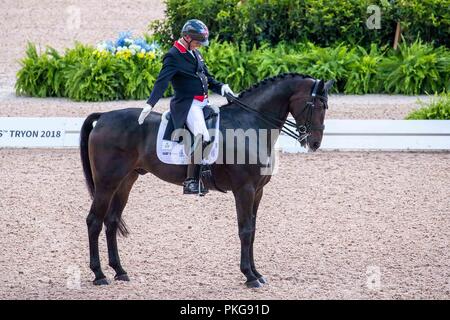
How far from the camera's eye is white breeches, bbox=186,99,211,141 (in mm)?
8195

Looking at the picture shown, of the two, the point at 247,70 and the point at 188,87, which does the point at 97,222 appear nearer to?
the point at 188,87

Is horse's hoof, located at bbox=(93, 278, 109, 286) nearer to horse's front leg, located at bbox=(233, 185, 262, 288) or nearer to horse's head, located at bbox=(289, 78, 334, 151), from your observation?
horse's front leg, located at bbox=(233, 185, 262, 288)

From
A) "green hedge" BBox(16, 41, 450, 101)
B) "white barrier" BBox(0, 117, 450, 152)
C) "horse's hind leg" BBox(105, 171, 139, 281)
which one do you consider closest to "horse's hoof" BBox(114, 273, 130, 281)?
"horse's hind leg" BBox(105, 171, 139, 281)

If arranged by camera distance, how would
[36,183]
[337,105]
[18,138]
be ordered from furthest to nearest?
[337,105]
[18,138]
[36,183]

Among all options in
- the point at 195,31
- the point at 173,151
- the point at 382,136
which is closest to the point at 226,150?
the point at 173,151

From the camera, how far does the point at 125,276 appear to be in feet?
27.5

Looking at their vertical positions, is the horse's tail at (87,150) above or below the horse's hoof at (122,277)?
above

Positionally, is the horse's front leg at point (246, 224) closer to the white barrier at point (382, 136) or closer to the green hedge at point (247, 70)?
the white barrier at point (382, 136)

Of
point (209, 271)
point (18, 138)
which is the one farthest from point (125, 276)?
point (18, 138)

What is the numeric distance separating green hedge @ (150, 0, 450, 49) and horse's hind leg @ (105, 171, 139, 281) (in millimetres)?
8386

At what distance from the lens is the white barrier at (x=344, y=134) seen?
1298 centimetres

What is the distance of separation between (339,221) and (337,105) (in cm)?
527

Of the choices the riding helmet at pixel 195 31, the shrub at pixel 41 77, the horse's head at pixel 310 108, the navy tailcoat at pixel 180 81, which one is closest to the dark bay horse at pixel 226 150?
the horse's head at pixel 310 108
